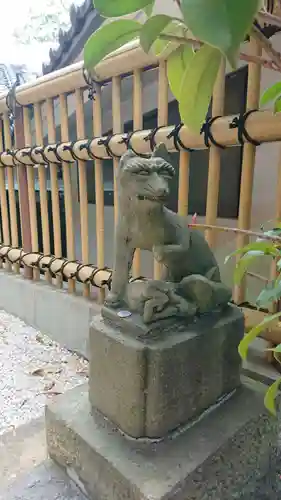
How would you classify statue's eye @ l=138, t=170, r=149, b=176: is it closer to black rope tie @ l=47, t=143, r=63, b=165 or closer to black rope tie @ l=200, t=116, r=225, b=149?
black rope tie @ l=200, t=116, r=225, b=149

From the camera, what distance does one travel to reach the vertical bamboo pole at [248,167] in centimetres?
94

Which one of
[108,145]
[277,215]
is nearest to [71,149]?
[108,145]

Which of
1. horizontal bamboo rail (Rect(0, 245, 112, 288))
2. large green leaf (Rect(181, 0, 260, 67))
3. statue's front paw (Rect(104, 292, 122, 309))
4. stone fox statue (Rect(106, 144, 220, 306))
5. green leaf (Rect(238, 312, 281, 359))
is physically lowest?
horizontal bamboo rail (Rect(0, 245, 112, 288))

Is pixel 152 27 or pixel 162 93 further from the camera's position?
pixel 162 93

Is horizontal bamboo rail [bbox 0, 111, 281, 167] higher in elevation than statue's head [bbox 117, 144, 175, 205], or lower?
higher

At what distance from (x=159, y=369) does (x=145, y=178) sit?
1.13 ft

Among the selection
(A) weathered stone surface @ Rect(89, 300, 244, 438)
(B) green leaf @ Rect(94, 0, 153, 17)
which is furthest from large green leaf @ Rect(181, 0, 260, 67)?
(A) weathered stone surface @ Rect(89, 300, 244, 438)

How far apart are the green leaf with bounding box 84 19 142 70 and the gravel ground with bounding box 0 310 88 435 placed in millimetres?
1079

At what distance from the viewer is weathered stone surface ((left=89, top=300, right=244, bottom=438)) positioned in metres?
0.69

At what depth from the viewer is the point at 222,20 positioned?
0.94 feet

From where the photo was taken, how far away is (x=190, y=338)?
720 millimetres

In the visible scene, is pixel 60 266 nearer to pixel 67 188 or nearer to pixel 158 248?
pixel 67 188

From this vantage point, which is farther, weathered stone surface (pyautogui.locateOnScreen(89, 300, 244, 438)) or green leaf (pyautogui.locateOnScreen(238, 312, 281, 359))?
weathered stone surface (pyautogui.locateOnScreen(89, 300, 244, 438))

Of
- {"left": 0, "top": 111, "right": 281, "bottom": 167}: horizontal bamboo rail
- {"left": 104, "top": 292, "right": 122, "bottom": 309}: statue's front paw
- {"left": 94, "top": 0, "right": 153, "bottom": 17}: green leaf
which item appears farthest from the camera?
{"left": 0, "top": 111, "right": 281, "bottom": 167}: horizontal bamboo rail
